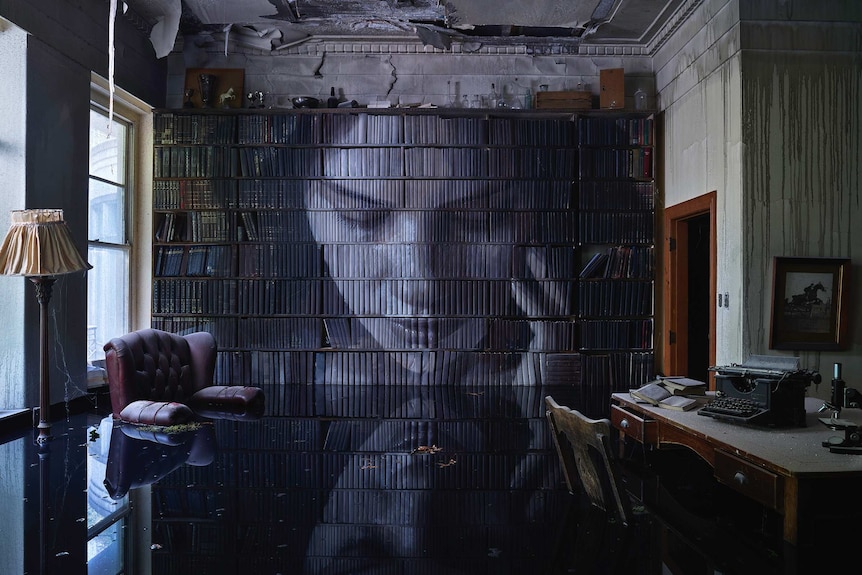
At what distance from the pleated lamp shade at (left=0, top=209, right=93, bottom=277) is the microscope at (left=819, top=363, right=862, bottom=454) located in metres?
4.25

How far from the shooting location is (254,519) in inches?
107

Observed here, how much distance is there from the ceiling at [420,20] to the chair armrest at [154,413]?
12.3 feet

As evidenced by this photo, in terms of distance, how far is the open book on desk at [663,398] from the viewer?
3244mm

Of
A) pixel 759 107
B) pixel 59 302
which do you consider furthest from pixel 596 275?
pixel 59 302

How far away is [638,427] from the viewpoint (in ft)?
10.4

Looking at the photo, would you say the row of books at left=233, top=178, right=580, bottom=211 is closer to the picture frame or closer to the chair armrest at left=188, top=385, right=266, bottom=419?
the picture frame

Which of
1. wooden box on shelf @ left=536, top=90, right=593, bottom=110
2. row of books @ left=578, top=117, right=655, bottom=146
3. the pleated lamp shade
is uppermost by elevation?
wooden box on shelf @ left=536, top=90, right=593, bottom=110

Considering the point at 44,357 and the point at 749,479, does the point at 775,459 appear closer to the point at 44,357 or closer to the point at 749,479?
the point at 749,479

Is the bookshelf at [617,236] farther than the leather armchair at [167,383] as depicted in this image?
Yes

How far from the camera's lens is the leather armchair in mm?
4223

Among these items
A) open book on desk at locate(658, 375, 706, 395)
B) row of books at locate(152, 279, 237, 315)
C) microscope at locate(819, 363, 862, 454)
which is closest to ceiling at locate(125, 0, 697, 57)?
row of books at locate(152, 279, 237, 315)

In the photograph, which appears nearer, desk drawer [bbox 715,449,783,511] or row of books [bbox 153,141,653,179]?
desk drawer [bbox 715,449,783,511]

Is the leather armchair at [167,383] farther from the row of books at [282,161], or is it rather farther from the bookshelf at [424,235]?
the row of books at [282,161]

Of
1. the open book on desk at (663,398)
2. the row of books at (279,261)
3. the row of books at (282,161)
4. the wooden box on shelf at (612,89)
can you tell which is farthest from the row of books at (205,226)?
the open book on desk at (663,398)
